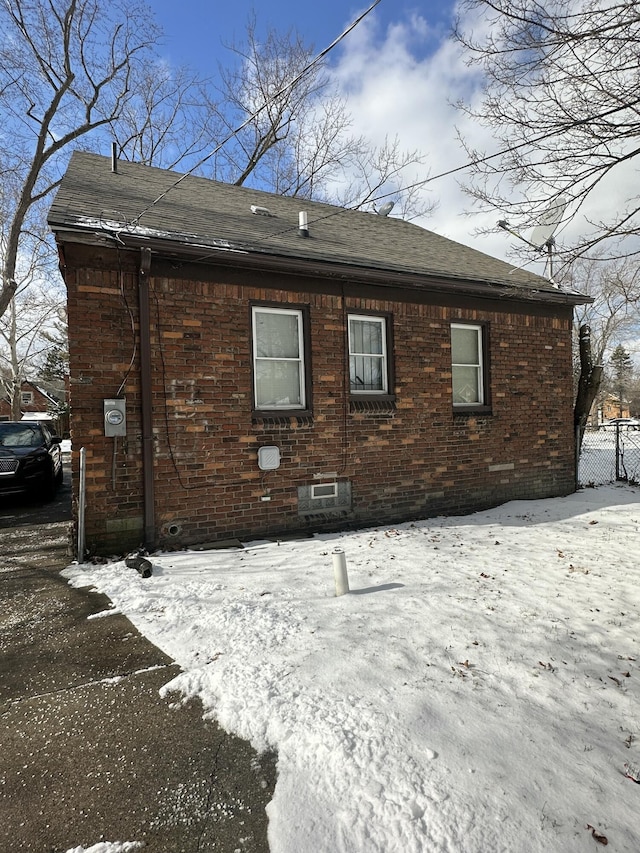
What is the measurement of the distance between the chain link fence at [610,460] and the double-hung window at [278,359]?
288 inches

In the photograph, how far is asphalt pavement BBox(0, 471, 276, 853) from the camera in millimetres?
1872

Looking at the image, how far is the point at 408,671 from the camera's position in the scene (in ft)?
9.61

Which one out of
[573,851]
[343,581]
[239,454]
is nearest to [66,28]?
[239,454]

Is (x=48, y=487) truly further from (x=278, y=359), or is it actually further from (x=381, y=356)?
(x=381, y=356)

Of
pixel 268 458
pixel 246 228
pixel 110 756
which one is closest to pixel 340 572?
pixel 110 756

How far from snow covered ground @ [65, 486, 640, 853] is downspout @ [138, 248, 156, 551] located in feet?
1.60

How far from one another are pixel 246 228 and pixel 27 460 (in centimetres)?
582

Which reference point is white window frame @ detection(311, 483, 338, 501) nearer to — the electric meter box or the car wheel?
the electric meter box

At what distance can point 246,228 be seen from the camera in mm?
7133

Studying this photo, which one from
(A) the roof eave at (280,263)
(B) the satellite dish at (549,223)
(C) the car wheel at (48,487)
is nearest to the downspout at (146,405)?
(A) the roof eave at (280,263)

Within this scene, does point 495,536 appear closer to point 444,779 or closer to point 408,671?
point 408,671

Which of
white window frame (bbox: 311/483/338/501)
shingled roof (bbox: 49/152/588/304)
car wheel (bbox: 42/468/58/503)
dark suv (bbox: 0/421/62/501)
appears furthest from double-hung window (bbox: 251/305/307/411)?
car wheel (bbox: 42/468/58/503)

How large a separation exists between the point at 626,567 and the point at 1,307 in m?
18.9

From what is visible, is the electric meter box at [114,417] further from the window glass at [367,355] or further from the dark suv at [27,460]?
the dark suv at [27,460]
